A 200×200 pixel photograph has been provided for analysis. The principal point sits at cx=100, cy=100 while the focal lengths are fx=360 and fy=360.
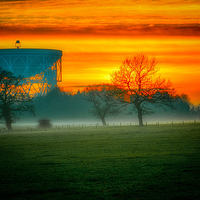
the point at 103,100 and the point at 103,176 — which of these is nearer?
the point at 103,176

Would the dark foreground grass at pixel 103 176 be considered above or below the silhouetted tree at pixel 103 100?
below

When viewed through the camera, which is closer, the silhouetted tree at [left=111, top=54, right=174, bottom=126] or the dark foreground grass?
the dark foreground grass

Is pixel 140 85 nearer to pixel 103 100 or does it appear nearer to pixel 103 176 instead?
pixel 103 100

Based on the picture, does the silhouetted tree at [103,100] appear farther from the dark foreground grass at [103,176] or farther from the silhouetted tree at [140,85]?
the dark foreground grass at [103,176]

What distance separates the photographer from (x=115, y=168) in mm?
18766

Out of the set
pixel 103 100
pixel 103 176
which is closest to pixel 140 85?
pixel 103 100

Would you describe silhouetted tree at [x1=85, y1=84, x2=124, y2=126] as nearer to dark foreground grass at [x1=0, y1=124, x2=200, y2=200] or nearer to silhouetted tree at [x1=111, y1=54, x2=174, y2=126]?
silhouetted tree at [x1=111, y1=54, x2=174, y2=126]

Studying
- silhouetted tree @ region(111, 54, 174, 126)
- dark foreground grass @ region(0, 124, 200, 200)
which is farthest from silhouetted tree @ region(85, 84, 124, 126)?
dark foreground grass @ region(0, 124, 200, 200)

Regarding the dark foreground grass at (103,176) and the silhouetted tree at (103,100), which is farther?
the silhouetted tree at (103,100)

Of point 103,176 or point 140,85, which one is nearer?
point 103,176

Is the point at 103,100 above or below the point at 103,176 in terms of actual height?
above

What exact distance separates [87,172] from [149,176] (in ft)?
10.4

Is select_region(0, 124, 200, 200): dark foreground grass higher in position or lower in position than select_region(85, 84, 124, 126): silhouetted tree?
lower

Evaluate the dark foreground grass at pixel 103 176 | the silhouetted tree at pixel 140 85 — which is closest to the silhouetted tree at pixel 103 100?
the silhouetted tree at pixel 140 85
